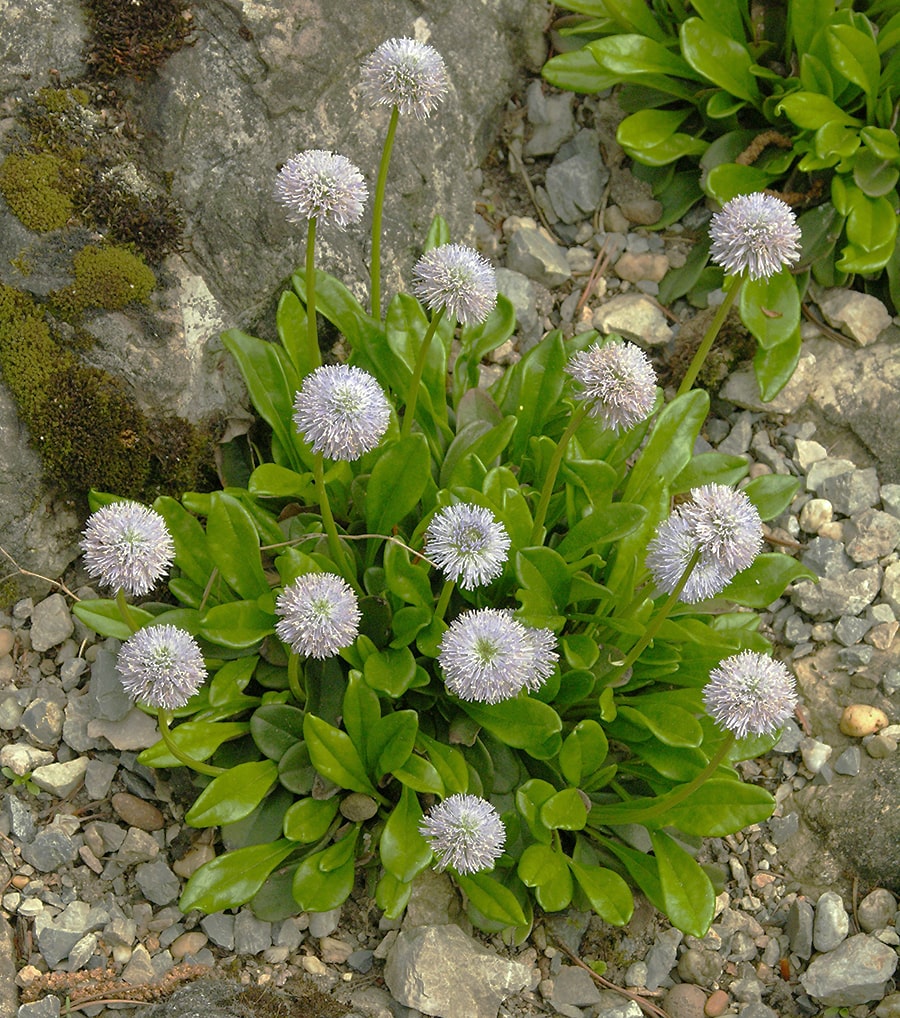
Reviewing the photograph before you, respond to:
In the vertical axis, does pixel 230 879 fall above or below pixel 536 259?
below

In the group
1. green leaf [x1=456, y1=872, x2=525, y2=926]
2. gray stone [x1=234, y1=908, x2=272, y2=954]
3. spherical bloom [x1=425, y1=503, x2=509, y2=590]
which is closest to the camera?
spherical bloom [x1=425, y1=503, x2=509, y2=590]

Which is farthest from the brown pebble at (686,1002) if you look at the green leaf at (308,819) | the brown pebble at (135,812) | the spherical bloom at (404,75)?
the spherical bloom at (404,75)

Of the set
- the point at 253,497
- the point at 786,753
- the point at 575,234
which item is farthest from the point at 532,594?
the point at 575,234

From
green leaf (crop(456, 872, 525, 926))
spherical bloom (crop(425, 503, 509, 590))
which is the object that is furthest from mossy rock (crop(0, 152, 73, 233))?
green leaf (crop(456, 872, 525, 926))

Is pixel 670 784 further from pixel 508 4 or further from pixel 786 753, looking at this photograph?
pixel 508 4

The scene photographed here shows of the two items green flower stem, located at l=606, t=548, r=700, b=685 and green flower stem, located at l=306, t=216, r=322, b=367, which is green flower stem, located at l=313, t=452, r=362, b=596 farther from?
green flower stem, located at l=606, t=548, r=700, b=685

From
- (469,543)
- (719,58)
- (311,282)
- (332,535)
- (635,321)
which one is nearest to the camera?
(469,543)

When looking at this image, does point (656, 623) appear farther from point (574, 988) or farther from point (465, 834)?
point (574, 988)

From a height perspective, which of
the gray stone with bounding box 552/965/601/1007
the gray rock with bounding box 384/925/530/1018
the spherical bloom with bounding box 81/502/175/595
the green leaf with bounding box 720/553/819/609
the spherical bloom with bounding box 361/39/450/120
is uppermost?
the spherical bloom with bounding box 361/39/450/120

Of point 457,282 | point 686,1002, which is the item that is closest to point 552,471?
point 457,282
